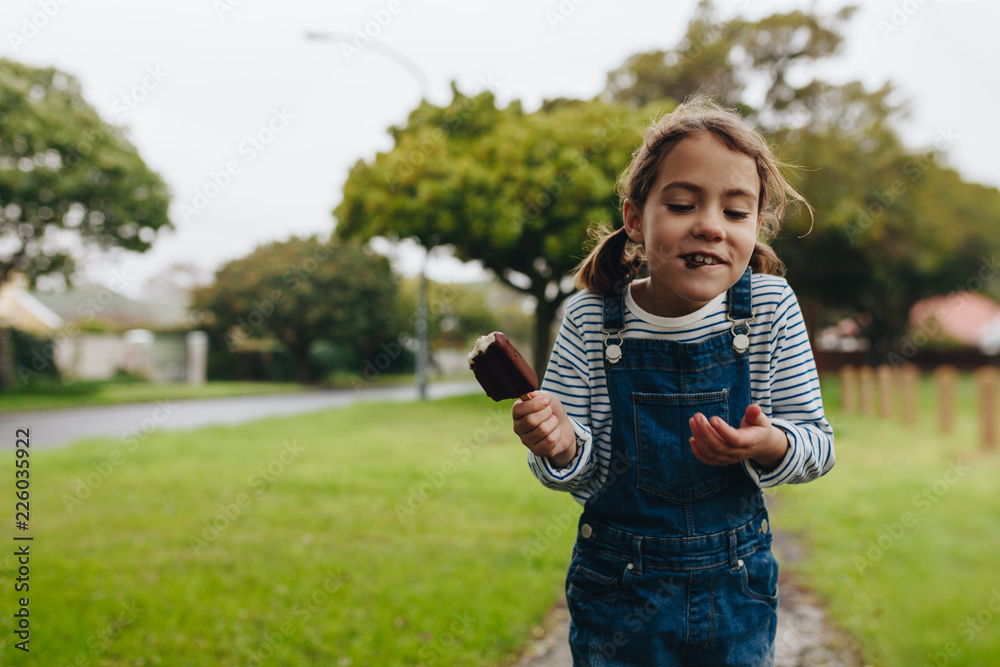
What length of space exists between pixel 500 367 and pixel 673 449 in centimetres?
43

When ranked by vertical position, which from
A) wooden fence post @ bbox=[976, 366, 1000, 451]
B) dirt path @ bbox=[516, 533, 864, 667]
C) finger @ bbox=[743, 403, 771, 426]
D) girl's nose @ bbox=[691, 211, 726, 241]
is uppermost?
girl's nose @ bbox=[691, 211, 726, 241]

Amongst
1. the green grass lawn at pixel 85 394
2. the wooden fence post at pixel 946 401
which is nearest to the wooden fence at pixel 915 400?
the wooden fence post at pixel 946 401

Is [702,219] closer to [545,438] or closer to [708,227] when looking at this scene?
[708,227]

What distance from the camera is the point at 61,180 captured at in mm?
13992

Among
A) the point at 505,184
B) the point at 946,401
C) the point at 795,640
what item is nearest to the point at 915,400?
the point at 946,401

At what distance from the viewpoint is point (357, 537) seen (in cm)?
443

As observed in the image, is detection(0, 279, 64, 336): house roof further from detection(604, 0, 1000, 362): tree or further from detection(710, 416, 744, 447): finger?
detection(710, 416, 744, 447): finger

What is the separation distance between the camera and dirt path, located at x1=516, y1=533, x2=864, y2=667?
284 cm

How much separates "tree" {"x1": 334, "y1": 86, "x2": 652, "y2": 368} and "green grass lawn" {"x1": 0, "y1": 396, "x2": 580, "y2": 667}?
310cm

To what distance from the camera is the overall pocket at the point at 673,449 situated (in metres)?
1.38

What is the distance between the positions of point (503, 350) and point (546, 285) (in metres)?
9.74

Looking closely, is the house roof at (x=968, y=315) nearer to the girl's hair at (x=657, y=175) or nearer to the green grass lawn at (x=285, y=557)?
the green grass lawn at (x=285, y=557)

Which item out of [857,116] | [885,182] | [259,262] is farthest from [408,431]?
[259,262]

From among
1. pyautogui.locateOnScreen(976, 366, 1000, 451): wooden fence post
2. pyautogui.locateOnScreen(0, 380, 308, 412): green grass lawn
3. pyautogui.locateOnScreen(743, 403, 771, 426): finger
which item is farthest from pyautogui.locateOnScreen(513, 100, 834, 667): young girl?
pyautogui.locateOnScreen(0, 380, 308, 412): green grass lawn
